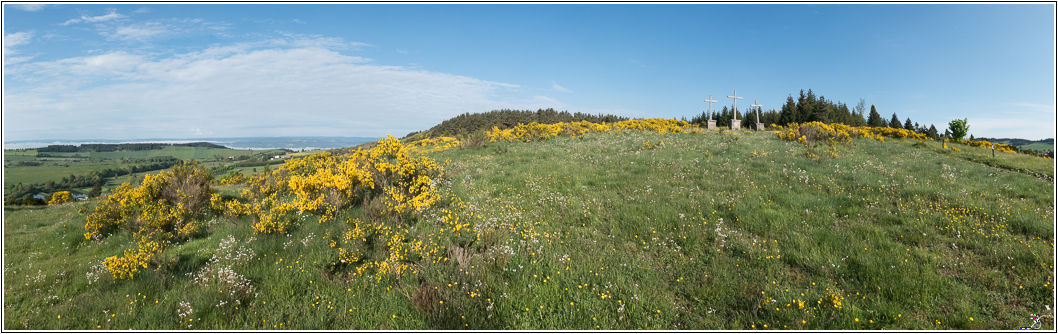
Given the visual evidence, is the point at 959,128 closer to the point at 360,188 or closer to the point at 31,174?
the point at 360,188

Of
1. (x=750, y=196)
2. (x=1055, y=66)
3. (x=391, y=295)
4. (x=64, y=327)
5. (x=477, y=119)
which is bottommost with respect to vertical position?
(x=64, y=327)

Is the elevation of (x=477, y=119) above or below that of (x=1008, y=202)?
above

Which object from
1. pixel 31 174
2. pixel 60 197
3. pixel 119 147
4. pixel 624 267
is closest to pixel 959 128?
pixel 624 267

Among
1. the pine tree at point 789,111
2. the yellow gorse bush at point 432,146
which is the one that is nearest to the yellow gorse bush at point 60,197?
the yellow gorse bush at point 432,146

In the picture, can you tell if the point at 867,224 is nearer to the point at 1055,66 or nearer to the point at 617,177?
the point at 1055,66

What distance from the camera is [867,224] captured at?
597 centimetres

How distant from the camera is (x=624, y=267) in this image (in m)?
5.08

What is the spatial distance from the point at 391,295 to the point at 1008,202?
1066 centimetres

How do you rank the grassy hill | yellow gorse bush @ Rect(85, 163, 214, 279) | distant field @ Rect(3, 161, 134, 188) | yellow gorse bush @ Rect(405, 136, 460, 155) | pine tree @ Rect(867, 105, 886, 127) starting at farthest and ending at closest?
pine tree @ Rect(867, 105, 886, 127)
distant field @ Rect(3, 161, 134, 188)
yellow gorse bush @ Rect(405, 136, 460, 155)
yellow gorse bush @ Rect(85, 163, 214, 279)
the grassy hill

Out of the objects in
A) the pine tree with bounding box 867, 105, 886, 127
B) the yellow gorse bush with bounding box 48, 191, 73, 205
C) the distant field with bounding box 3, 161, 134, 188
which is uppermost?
the pine tree with bounding box 867, 105, 886, 127

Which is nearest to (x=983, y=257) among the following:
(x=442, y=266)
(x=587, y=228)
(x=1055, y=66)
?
(x=1055, y=66)

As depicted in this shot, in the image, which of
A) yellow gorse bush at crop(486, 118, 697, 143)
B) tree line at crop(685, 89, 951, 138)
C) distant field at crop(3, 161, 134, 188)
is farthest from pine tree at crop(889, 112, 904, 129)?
distant field at crop(3, 161, 134, 188)

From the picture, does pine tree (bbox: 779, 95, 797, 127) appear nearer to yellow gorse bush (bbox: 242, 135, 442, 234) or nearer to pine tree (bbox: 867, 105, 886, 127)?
pine tree (bbox: 867, 105, 886, 127)

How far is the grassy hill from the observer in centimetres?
396
